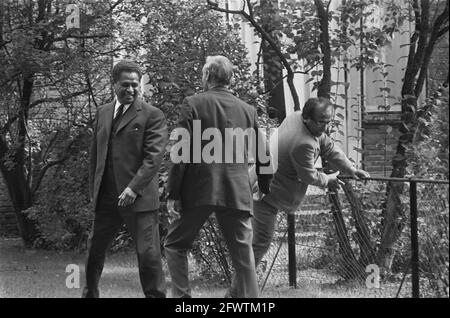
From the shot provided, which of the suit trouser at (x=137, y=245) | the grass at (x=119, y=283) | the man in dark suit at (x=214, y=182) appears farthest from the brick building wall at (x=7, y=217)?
the man in dark suit at (x=214, y=182)

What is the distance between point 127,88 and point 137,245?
1183 mm

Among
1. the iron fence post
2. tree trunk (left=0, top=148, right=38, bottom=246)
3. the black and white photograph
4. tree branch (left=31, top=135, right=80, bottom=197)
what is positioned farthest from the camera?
tree trunk (left=0, top=148, right=38, bottom=246)

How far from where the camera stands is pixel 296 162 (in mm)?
7023

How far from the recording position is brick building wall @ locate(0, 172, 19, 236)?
1391 centimetres

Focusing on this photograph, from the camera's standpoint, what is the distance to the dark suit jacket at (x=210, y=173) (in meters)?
6.58

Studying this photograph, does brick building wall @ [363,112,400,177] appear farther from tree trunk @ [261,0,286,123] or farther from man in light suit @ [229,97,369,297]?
man in light suit @ [229,97,369,297]

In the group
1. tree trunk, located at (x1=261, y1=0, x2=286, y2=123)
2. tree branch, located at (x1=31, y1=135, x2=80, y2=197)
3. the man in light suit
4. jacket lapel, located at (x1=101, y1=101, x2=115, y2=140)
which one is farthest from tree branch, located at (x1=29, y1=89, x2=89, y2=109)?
the man in light suit

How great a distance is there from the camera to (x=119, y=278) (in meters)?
9.16

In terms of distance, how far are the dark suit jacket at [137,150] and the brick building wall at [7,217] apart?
7295mm

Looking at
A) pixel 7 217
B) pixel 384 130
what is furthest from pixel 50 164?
pixel 384 130

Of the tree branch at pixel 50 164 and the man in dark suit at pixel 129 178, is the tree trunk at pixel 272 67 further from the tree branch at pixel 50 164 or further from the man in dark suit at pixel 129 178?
the man in dark suit at pixel 129 178

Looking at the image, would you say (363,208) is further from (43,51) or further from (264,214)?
(43,51)

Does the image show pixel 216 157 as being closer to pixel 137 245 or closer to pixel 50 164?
pixel 137 245

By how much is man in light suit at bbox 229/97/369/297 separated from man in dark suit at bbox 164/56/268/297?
1.52ft
